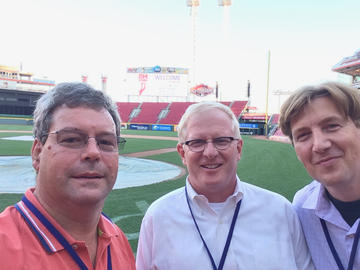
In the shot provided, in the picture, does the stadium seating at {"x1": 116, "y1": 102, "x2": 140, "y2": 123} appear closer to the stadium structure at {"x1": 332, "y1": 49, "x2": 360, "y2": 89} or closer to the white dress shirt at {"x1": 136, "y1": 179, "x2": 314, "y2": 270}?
the stadium structure at {"x1": 332, "y1": 49, "x2": 360, "y2": 89}

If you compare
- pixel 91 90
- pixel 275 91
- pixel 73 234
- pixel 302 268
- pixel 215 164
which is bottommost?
pixel 302 268

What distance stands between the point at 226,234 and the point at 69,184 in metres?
1.12

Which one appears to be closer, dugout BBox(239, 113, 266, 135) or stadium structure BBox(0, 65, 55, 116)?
dugout BBox(239, 113, 266, 135)

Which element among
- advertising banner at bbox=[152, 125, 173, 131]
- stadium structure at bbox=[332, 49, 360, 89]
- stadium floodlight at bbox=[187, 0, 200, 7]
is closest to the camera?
stadium structure at bbox=[332, 49, 360, 89]

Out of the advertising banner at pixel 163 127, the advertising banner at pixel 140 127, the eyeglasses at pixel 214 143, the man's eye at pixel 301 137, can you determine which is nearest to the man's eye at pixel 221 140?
the eyeglasses at pixel 214 143

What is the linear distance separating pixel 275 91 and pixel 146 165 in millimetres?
51056

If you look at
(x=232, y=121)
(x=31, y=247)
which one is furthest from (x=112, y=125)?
(x=232, y=121)

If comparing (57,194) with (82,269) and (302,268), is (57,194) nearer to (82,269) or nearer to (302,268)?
(82,269)

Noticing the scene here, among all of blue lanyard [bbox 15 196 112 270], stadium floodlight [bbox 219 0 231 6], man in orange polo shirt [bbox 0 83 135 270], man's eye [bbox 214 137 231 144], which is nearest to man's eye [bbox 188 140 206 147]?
man's eye [bbox 214 137 231 144]

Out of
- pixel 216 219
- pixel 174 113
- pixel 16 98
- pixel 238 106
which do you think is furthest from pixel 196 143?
pixel 16 98

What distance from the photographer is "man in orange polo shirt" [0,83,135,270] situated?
1410mm

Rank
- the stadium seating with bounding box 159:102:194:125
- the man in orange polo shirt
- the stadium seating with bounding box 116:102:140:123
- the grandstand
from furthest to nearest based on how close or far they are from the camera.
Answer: the stadium seating with bounding box 116:102:140:123 → the grandstand → the stadium seating with bounding box 159:102:194:125 → the man in orange polo shirt

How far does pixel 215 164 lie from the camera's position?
6.71 ft

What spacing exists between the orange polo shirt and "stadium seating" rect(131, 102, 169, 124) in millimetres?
47950
